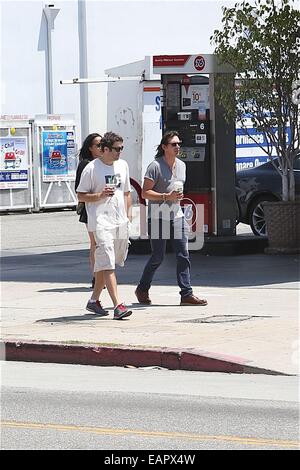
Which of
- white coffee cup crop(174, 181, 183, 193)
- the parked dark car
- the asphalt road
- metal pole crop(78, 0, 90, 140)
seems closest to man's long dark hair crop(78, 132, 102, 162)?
white coffee cup crop(174, 181, 183, 193)

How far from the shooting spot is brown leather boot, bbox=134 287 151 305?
46.0ft

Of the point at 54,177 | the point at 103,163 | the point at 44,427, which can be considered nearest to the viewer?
the point at 44,427

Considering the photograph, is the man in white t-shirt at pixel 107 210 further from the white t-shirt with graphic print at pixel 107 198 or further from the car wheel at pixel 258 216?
the car wheel at pixel 258 216

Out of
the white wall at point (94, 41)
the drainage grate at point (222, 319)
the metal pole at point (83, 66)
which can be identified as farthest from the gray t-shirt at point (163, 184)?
the metal pole at point (83, 66)

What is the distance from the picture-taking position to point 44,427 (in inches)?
329

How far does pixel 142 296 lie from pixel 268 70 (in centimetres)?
571

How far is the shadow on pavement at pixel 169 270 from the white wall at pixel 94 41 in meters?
12.7

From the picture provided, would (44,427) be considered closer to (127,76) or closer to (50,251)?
(50,251)

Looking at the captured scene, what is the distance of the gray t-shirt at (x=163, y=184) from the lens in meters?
13.8

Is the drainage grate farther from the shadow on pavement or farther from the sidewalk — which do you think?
the shadow on pavement

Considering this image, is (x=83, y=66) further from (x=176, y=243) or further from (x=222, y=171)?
(x=176, y=243)

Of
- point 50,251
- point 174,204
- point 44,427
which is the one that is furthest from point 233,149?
point 44,427

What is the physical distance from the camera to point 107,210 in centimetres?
1303

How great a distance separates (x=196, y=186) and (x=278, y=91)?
232 cm
